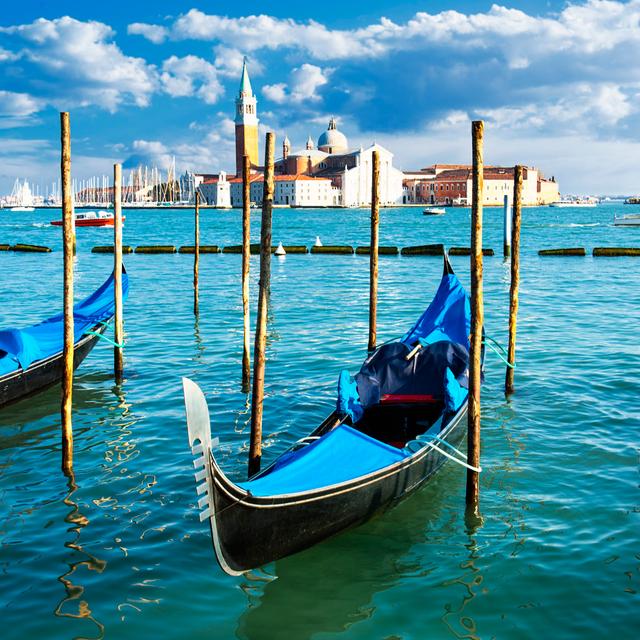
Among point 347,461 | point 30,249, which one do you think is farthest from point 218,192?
point 347,461

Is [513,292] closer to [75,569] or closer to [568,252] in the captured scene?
[75,569]

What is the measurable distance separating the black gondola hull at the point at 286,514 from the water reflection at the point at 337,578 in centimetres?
15

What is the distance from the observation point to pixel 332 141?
120250mm

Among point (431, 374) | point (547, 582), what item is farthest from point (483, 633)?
point (431, 374)

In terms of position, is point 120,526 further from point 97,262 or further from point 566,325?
point 97,262

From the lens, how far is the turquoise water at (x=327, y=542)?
175 inches

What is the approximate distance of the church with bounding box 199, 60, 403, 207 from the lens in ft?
359

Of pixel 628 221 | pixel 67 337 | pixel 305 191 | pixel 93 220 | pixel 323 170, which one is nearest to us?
pixel 67 337

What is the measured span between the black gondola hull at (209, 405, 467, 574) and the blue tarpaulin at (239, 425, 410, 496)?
64mm

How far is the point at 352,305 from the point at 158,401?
849 cm

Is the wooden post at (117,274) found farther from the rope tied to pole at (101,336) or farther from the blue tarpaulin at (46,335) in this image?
the blue tarpaulin at (46,335)

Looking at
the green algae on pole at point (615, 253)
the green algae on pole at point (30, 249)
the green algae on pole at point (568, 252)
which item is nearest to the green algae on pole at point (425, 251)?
the green algae on pole at point (568, 252)

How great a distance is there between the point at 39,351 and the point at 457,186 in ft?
372

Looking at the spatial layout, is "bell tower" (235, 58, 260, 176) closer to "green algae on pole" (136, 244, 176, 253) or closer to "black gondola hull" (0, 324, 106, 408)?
"green algae on pole" (136, 244, 176, 253)
